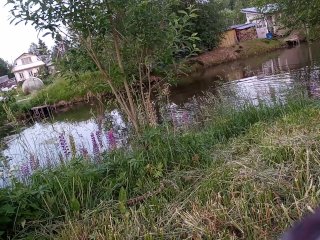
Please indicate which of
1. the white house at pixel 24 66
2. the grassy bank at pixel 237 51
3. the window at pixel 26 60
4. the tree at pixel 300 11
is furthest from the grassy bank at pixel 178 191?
the window at pixel 26 60

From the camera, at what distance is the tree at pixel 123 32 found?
16.4 feet

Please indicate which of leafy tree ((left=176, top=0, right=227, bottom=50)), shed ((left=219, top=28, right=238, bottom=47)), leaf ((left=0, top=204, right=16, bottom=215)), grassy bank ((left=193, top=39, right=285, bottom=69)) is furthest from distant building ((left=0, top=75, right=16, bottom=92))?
shed ((left=219, top=28, right=238, bottom=47))

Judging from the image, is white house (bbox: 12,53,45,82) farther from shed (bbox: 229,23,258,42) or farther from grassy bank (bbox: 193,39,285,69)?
grassy bank (bbox: 193,39,285,69)

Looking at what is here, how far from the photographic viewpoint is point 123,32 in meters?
5.69

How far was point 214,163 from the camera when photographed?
3.93 meters

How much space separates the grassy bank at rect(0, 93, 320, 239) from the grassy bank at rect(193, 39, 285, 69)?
3124cm

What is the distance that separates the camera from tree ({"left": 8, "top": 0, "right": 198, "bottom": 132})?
16.4 feet

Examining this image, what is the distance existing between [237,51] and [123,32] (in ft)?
115

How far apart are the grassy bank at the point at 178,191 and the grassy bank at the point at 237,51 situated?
31236mm

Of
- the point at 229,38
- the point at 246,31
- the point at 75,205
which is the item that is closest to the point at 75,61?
the point at 75,205

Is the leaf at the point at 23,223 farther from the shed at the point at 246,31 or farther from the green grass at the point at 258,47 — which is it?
the shed at the point at 246,31

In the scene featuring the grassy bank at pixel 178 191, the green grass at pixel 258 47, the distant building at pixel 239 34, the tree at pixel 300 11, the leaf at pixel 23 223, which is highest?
the tree at pixel 300 11

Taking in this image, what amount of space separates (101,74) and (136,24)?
967 mm

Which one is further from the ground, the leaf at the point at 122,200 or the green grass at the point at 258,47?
the leaf at the point at 122,200
